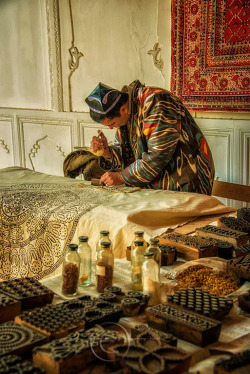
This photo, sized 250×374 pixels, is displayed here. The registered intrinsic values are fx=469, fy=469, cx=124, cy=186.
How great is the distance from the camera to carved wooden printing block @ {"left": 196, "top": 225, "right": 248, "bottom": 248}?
226cm

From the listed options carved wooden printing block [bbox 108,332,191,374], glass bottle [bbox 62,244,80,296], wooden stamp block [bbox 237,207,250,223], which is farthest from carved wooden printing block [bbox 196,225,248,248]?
carved wooden printing block [bbox 108,332,191,374]

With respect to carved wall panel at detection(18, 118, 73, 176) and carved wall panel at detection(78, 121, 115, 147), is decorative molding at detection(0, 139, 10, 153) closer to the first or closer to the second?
carved wall panel at detection(18, 118, 73, 176)

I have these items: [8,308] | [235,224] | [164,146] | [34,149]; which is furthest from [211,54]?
[8,308]

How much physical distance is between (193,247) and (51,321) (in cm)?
90

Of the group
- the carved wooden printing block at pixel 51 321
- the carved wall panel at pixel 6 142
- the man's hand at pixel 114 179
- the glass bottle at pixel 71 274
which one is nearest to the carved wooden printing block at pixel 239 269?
the glass bottle at pixel 71 274

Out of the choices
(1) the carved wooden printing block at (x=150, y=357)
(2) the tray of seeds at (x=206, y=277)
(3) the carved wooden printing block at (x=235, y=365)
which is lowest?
(2) the tray of seeds at (x=206, y=277)

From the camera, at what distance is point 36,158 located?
6973mm

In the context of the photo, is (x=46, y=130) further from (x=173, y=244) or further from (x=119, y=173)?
(x=173, y=244)

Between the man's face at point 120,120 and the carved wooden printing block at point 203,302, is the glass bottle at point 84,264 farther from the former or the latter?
the man's face at point 120,120

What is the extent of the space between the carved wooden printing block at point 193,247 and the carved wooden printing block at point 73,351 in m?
0.85

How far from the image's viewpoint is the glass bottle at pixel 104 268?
6.02 feet

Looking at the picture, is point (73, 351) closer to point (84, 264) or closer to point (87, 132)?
point (84, 264)

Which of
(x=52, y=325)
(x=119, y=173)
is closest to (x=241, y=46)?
(x=119, y=173)

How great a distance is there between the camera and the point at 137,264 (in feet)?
6.23
